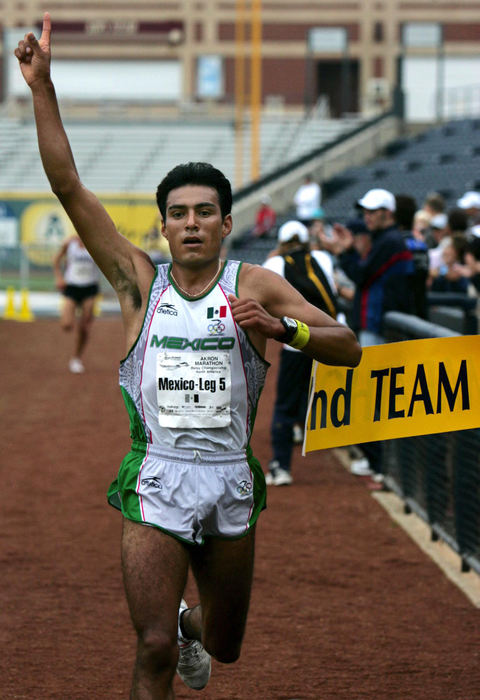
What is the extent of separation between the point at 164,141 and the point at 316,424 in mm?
41839

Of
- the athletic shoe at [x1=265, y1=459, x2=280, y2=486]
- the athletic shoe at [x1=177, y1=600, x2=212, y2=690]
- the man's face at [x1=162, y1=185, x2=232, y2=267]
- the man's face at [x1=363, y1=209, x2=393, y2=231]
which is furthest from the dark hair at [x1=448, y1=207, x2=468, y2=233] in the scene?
the man's face at [x1=162, y1=185, x2=232, y2=267]

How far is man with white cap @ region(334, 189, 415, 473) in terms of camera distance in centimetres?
966

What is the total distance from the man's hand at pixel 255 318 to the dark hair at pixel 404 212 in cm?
631

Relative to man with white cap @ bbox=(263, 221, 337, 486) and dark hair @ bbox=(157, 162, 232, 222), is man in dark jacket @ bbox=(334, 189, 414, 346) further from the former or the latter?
dark hair @ bbox=(157, 162, 232, 222)

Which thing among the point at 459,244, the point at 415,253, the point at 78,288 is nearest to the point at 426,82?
the point at 78,288

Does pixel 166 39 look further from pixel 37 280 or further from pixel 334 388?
pixel 334 388

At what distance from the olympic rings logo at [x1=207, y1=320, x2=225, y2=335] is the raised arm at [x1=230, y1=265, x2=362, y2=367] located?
9cm

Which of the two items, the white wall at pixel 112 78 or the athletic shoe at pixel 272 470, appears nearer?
the athletic shoe at pixel 272 470

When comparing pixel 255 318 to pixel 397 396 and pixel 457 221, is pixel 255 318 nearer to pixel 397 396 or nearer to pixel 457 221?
pixel 397 396

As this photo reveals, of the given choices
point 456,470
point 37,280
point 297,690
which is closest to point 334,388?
point 297,690

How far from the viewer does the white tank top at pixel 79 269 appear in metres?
17.4

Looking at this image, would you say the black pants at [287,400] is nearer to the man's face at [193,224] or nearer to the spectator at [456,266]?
the spectator at [456,266]

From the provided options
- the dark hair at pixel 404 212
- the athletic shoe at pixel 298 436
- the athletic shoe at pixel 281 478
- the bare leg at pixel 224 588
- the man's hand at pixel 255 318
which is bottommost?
the athletic shoe at pixel 298 436

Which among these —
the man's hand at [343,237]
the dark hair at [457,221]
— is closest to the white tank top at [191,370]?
the man's hand at [343,237]
